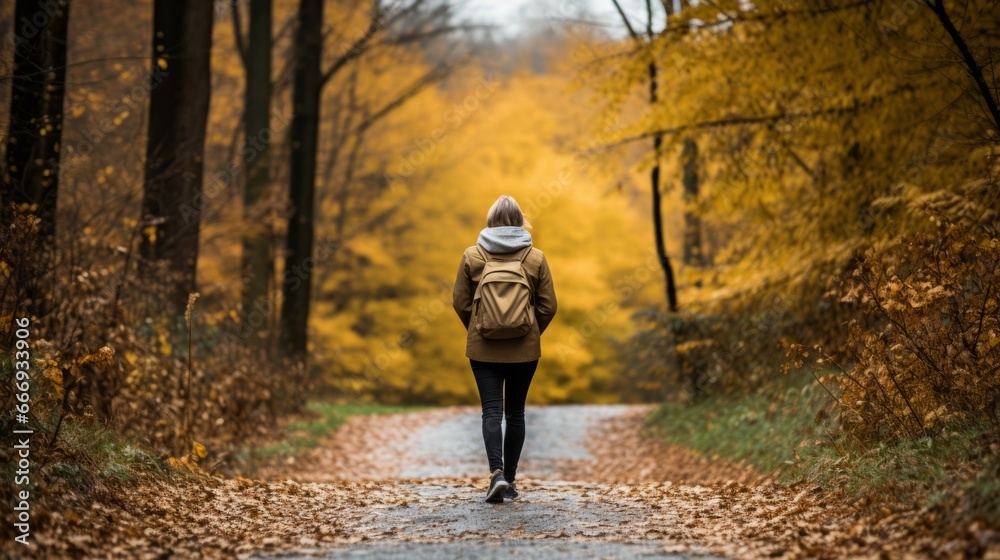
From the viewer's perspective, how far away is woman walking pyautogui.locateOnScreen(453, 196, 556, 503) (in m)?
5.83

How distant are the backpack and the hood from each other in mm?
97

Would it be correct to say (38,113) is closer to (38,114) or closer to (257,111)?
(38,114)

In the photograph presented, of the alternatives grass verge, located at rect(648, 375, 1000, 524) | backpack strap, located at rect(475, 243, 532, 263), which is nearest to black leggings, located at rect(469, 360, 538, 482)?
backpack strap, located at rect(475, 243, 532, 263)

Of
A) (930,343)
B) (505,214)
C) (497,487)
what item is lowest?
(497,487)

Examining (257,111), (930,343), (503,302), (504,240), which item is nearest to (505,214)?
(504,240)

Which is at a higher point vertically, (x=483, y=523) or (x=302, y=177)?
(x=302, y=177)

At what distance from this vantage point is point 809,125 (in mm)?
9148

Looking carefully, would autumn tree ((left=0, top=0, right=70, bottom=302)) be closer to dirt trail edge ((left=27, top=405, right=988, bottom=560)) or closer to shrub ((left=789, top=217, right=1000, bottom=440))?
dirt trail edge ((left=27, top=405, right=988, bottom=560))

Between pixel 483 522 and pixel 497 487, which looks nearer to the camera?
pixel 483 522

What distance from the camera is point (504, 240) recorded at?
602cm

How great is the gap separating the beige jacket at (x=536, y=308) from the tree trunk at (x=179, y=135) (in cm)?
522
